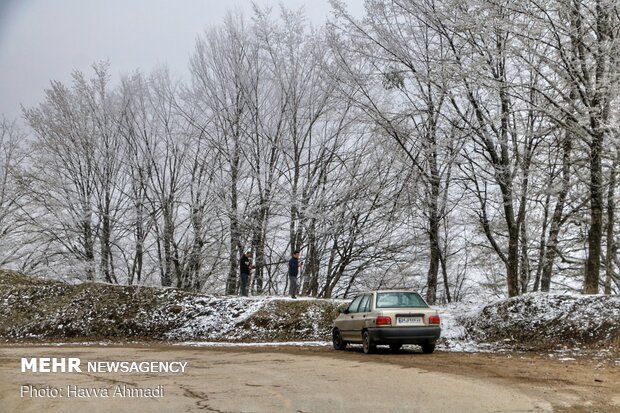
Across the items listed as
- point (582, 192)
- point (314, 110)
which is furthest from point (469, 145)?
point (314, 110)

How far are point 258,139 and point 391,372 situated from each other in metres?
19.3

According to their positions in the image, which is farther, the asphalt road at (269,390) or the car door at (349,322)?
Answer: the car door at (349,322)

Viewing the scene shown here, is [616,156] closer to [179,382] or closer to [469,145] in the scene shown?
[469,145]

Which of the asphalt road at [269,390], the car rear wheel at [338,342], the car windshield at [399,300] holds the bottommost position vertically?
the car rear wheel at [338,342]

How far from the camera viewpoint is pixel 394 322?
1401 cm

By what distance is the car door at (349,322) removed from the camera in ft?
50.2

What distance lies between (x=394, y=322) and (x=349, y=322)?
1.89 m

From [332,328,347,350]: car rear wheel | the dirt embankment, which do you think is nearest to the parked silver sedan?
[332,328,347,350]: car rear wheel

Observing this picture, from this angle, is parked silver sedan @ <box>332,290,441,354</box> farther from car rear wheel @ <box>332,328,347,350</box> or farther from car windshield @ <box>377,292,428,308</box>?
car rear wheel @ <box>332,328,347,350</box>

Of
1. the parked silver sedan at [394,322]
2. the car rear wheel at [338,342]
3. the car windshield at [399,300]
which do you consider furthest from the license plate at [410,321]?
the car rear wheel at [338,342]

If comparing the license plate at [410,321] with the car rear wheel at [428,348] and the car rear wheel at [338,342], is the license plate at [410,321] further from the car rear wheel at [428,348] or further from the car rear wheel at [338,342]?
the car rear wheel at [338,342]

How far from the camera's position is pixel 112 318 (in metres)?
22.7

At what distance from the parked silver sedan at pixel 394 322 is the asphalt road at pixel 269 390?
5.82 ft

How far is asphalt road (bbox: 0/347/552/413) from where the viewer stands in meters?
7.19
